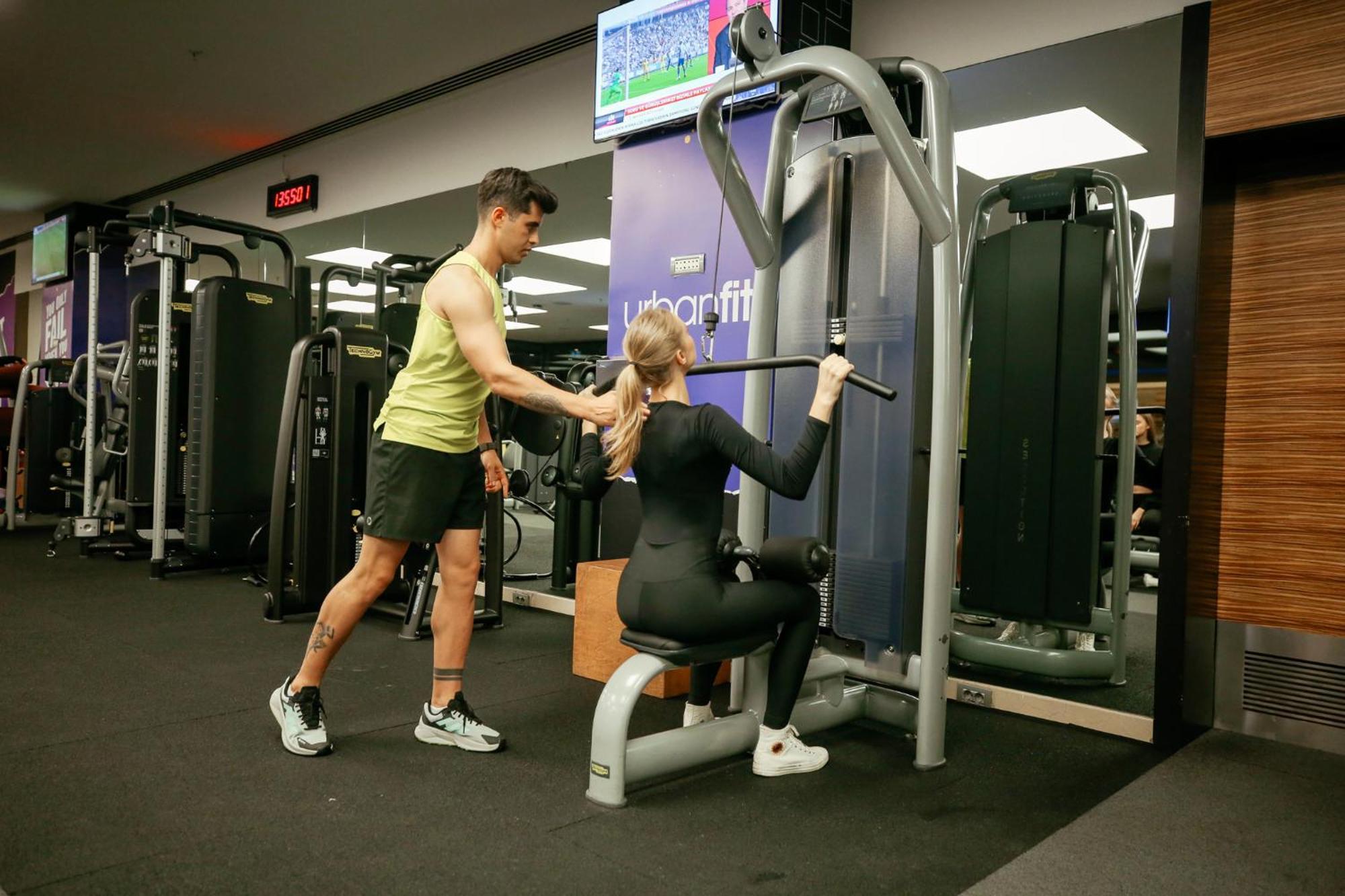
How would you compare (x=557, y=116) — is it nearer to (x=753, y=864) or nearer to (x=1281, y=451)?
(x=1281, y=451)

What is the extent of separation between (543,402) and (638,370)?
270mm

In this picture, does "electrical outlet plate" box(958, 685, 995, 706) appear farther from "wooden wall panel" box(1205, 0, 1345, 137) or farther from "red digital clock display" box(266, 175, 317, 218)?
"red digital clock display" box(266, 175, 317, 218)

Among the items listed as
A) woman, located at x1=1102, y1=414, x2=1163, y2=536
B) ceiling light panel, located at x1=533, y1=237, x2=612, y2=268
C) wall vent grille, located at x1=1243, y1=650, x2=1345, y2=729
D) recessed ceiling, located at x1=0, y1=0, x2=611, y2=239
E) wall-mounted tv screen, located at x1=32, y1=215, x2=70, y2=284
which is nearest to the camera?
wall vent grille, located at x1=1243, y1=650, x2=1345, y2=729

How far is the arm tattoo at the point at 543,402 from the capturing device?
249 centimetres

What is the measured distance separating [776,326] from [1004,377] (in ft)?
3.61

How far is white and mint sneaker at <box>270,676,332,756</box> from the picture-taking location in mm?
2688

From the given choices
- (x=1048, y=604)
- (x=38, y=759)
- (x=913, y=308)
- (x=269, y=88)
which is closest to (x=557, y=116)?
(x=269, y=88)

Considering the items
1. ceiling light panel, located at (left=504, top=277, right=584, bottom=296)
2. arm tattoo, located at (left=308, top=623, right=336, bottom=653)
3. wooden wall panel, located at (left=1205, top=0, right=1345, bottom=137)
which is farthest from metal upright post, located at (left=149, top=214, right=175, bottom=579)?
wooden wall panel, located at (left=1205, top=0, right=1345, bottom=137)

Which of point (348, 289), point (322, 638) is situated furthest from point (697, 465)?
point (348, 289)

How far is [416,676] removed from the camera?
3656mm

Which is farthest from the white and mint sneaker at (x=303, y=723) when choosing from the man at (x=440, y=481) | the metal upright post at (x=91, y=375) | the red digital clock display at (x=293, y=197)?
the red digital clock display at (x=293, y=197)

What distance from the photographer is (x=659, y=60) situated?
448 cm

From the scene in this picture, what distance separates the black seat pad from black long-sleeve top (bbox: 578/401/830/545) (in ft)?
0.85

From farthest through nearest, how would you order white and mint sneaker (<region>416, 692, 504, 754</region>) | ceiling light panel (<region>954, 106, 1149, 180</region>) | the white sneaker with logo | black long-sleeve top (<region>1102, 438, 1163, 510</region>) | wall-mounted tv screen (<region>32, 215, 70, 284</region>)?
wall-mounted tv screen (<region>32, 215, 70, 284</region>), black long-sleeve top (<region>1102, 438, 1163, 510</region>), ceiling light panel (<region>954, 106, 1149, 180</region>), white and mint sneaker (<region>416, 692, 504, 754</region>), the white sneaker with logo
